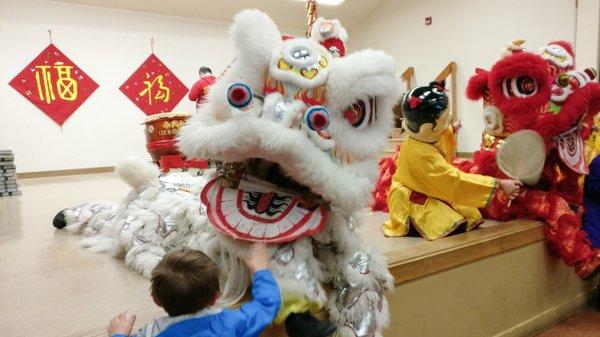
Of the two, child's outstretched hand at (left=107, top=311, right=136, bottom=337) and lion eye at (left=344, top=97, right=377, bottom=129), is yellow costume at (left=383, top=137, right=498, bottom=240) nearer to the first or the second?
lion eye at (left=344, top=97, right=377, bottom=129)

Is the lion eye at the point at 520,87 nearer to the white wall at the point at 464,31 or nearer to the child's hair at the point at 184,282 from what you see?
the child's hair at the point at 184,282

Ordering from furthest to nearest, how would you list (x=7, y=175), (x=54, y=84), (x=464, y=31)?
(x=54, y=84)
(x=464, y=31)
(x=7, y=175)

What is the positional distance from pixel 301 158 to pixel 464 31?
476 centimetres

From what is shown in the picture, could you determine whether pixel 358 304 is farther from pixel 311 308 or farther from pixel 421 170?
pixel 421 170

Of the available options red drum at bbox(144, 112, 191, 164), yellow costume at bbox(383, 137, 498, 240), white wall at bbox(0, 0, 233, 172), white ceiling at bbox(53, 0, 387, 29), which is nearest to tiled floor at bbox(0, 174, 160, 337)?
yellow costume at bbox(383, 137, 498, 240)

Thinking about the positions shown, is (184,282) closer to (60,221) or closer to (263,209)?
(263,209)

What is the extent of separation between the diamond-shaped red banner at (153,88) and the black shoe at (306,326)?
17.1ft

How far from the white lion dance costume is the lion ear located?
93 centimetres

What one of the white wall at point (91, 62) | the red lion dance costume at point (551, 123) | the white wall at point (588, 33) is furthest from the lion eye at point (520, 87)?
the white wall at point (91, 62)

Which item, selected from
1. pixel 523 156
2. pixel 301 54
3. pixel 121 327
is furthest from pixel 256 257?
pixel 523 156

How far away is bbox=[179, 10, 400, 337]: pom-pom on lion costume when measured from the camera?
2.33 feet

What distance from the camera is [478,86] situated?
5.19ft

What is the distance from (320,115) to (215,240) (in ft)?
1.18

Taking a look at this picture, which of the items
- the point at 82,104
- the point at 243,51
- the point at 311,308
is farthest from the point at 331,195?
the point at 82,104
